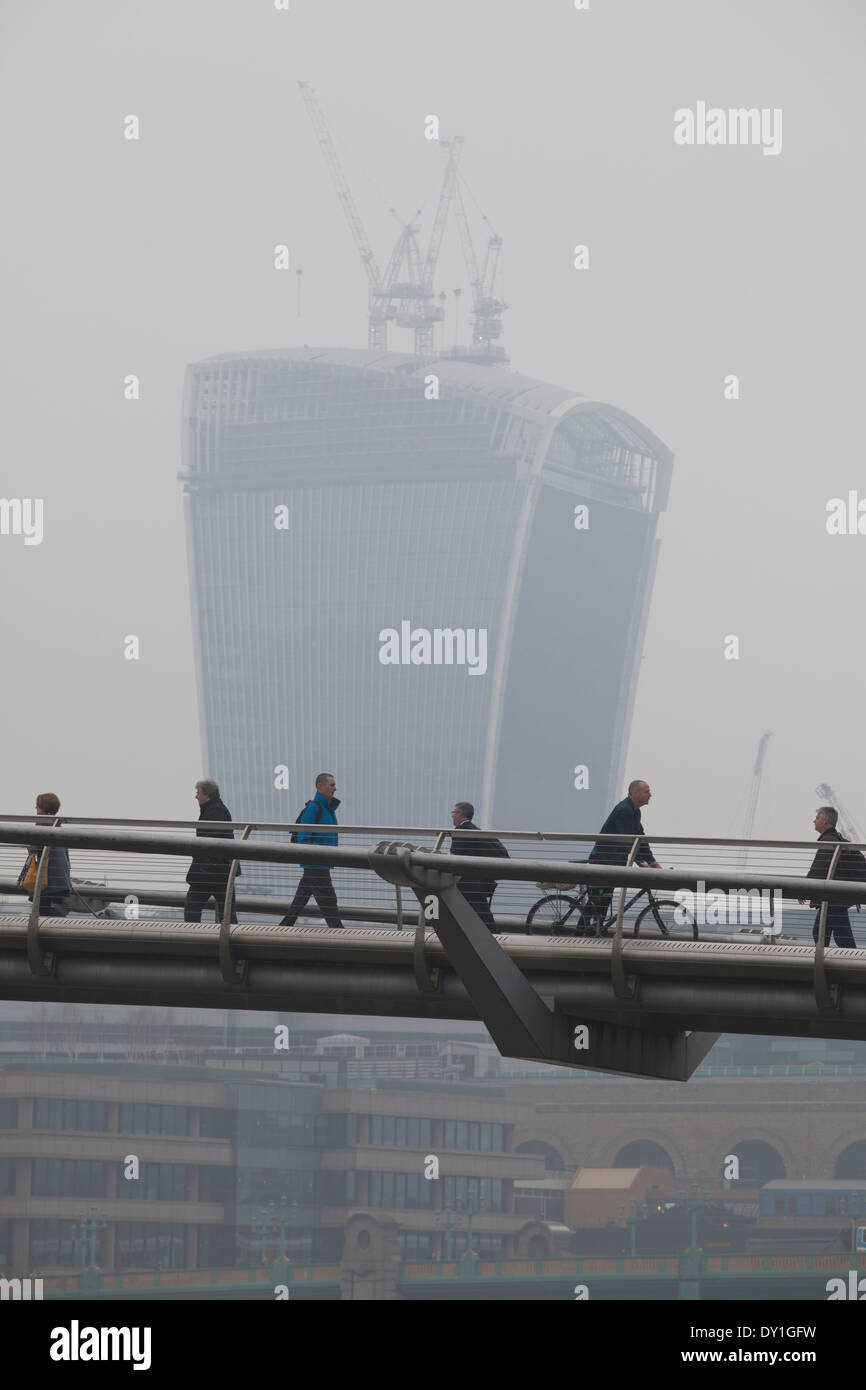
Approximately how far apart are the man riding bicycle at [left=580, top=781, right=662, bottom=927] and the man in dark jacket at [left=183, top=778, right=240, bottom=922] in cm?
335

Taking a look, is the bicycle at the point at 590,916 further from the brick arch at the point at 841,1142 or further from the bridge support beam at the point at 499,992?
the brick arch at the point at 841,1142

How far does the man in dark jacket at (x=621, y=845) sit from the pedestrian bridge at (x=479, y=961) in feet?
1.03

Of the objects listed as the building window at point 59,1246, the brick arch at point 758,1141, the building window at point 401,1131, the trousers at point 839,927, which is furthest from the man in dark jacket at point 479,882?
the brick arch at point 758,1141

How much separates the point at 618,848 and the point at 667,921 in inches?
33.0

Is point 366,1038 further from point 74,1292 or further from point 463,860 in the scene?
point 463,860

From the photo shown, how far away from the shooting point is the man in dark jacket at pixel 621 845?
16859 mm

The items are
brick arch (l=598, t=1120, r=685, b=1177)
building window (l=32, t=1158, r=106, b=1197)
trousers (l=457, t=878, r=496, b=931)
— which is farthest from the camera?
brick arch (l=598, t=1120, r=685, b=1177)

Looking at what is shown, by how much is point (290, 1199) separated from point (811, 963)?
127 meters

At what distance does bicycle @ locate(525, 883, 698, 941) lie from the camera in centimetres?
1667

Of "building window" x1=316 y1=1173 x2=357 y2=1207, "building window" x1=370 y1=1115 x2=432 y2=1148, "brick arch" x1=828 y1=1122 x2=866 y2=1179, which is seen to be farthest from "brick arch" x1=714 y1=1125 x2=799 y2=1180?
"building window" x1=316 y1=1173 x2=357 y2=1207

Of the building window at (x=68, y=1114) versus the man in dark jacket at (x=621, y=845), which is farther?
the building window at (x=68, y=1114)

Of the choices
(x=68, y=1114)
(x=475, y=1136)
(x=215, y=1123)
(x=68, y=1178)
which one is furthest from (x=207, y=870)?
(x=475, y=1136)

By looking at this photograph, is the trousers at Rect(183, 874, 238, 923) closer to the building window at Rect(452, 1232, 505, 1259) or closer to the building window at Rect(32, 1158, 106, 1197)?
the building window at Rect(32, 1158, 106, 1197)
